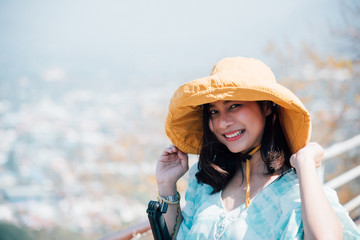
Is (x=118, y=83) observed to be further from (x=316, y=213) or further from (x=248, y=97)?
(x=316, y=213)

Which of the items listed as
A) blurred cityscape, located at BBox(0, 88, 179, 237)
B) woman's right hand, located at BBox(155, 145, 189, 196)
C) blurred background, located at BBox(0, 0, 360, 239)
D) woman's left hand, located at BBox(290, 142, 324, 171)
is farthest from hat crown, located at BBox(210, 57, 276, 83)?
blurred cityscape, located at BBox(0, 88, 179, 237)

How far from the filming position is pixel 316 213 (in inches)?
31.7

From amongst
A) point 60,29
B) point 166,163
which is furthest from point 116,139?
point 166,163

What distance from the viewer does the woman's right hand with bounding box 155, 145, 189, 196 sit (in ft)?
4.24

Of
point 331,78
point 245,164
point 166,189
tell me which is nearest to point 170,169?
point 166,189

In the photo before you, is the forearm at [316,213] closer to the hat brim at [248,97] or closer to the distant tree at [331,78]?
the hat brim at [248,97]

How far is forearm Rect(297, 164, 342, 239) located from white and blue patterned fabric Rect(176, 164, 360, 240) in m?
0.06

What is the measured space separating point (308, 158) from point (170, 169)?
0.61m

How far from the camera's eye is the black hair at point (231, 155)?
1108 millimetres

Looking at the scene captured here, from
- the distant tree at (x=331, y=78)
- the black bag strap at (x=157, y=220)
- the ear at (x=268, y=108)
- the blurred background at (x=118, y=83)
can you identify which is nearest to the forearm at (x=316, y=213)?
the ear at (x=268, y=108)

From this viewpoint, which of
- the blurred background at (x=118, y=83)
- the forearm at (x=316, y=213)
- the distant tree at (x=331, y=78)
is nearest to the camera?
the forearm at (x=316, y=213)

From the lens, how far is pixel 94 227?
1468 cm

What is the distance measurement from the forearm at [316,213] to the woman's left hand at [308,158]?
4 cm

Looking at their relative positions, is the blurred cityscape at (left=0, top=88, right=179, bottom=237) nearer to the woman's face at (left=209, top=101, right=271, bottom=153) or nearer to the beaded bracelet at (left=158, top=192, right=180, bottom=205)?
the beaded bracelet at (left=158, top=192, right=180, bottom=205)
